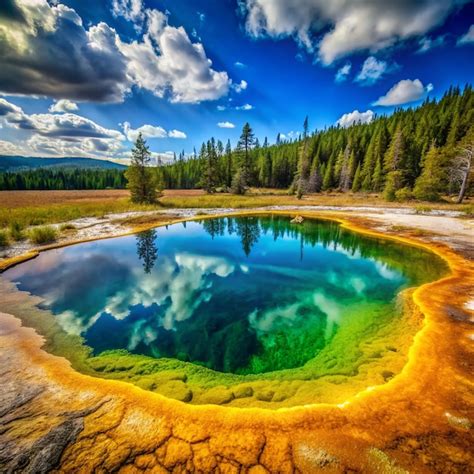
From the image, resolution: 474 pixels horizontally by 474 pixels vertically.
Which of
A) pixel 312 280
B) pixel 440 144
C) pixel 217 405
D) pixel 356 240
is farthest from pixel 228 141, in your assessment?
pixel 217 405

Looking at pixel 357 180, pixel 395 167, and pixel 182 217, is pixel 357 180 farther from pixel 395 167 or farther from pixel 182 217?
pixel 182 217

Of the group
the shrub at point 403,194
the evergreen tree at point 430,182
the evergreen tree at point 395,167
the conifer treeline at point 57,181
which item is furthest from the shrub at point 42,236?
the conifer treeline at point 57,181

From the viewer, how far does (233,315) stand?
7789 mm

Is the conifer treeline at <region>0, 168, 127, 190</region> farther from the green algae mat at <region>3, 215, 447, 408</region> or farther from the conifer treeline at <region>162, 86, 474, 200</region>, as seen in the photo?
the green algae mat at <region>3, 215, 447, 408</region>

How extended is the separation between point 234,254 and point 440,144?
54.7 m

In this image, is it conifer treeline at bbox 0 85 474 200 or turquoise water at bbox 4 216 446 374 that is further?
conifer treeline at bbox 0 85 474 200

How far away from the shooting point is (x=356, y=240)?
15844 mm

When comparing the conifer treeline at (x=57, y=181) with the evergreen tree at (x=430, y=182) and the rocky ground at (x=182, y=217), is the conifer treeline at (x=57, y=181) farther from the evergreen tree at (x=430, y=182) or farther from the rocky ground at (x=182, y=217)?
the evergreen tree at (x=430, y=182)

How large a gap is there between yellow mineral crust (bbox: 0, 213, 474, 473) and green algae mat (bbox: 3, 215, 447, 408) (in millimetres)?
420

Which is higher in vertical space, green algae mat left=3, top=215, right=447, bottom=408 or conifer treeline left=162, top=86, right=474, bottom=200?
conifer treeline left=162, top=86, right=474, bottom=200

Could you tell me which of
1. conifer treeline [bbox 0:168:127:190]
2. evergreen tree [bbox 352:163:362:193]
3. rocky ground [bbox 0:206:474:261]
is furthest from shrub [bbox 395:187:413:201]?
conifer treeline [bbox 0:168:127:190]

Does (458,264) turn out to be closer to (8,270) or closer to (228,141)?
(8,270)

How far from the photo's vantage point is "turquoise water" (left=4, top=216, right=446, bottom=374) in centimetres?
637

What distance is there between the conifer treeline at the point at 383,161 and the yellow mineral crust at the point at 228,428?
36244mm
